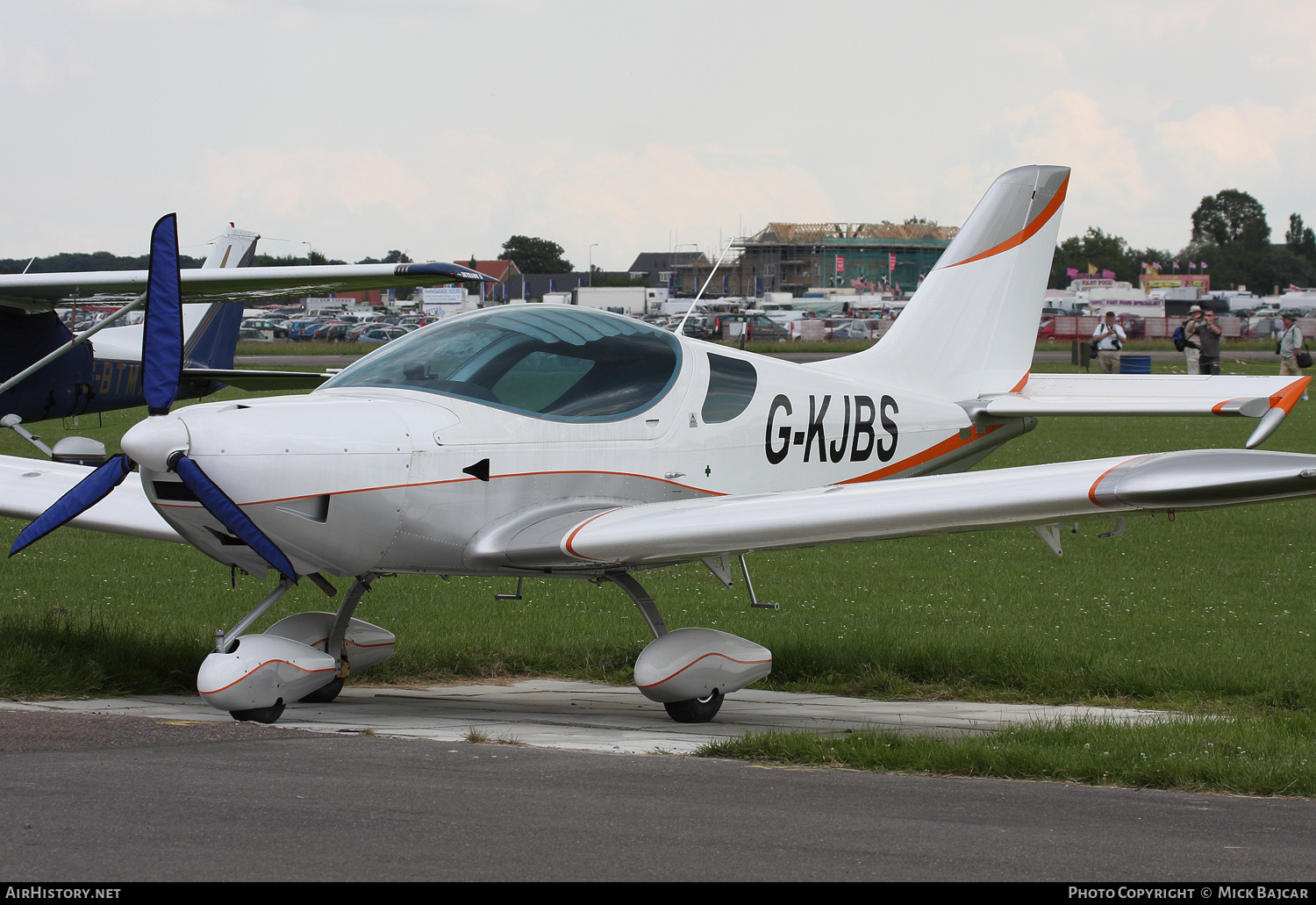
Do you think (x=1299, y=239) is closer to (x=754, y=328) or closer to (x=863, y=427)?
(x=754, y=328)

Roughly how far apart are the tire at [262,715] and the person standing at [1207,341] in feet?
80.7

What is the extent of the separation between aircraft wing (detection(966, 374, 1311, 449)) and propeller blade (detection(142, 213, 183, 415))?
16.9 ft

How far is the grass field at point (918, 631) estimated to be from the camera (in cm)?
582

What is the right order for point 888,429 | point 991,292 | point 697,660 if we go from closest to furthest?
1. point 697,660
2. point 888,429
3. point 991,292

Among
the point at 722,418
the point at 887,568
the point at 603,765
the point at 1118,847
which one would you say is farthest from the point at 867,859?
the point at 887,568

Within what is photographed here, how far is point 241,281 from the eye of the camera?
13.4 meters

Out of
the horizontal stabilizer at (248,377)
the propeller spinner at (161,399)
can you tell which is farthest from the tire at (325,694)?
the horizontal stabilizer at (248,377)

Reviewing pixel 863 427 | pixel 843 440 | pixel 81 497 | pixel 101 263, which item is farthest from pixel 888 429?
pixel 101 263

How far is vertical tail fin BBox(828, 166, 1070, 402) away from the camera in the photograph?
991 centimetres

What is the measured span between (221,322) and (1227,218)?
625 feet

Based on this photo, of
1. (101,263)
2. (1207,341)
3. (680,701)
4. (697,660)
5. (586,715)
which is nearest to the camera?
(697,660)

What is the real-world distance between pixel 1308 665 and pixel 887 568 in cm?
460

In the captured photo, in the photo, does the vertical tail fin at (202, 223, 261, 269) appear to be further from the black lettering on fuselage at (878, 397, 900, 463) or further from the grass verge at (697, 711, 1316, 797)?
the grass verge at (697, 711, 1316, 797)

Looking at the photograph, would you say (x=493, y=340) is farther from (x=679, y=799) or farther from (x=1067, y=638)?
(x=1067, y=638)
